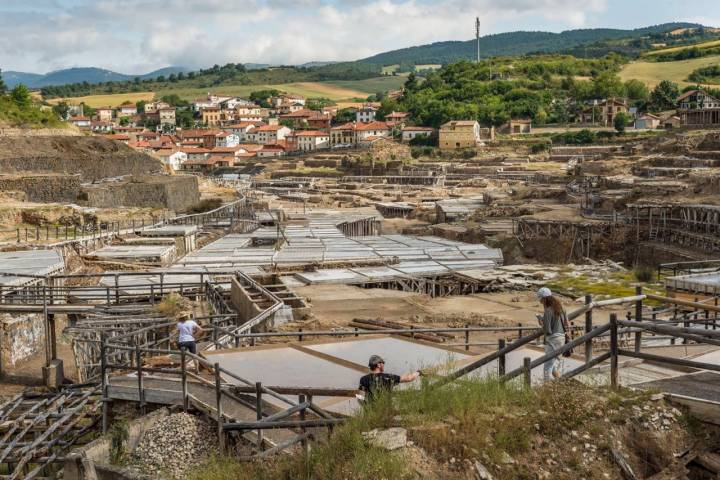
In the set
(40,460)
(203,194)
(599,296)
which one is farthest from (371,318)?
(203,194)

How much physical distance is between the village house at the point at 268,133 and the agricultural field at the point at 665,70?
179 feet

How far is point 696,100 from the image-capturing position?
9144 cm

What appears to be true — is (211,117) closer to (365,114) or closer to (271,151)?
(365,114)

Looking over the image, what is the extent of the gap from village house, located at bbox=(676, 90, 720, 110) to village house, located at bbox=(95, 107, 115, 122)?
108 m

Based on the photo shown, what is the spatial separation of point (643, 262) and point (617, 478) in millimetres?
26144

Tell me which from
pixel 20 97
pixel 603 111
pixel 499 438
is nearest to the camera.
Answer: pixel 499 438

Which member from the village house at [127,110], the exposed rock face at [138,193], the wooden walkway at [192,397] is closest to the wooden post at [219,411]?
the wooden walkway at [192,397]

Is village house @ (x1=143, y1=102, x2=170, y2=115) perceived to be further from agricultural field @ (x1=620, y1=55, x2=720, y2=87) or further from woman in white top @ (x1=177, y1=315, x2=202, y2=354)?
woman in white top @ (x1=177, y1=315, x2=202, y2=354)

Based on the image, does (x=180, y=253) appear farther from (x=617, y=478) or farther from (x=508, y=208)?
(x=617, y=478)

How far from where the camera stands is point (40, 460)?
9938 mm

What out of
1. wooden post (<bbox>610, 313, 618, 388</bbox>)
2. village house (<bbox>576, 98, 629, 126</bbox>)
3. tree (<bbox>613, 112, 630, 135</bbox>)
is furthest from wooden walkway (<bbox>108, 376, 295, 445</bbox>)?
village house (<bbox>576, 98, 629, 126</bbox>)

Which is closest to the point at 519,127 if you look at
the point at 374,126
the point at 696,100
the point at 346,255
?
the point at 696,100

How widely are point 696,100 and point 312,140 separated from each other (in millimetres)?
50419

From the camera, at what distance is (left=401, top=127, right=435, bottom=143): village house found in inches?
3819
